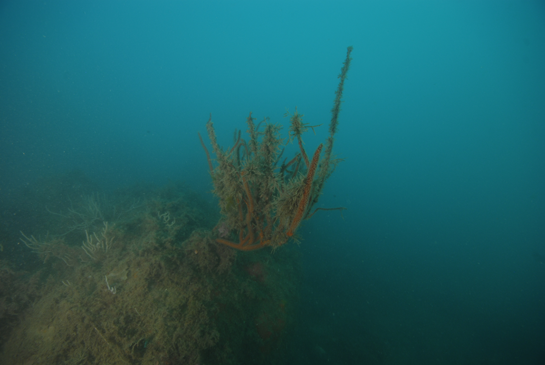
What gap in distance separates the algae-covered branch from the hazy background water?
4.09 m

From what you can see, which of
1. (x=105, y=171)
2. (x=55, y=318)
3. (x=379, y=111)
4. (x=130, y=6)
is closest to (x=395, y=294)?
(x=55, y=318)

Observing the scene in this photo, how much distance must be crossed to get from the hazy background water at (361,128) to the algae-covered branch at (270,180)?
13.4 feet

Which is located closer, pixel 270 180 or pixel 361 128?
pixel 270 180

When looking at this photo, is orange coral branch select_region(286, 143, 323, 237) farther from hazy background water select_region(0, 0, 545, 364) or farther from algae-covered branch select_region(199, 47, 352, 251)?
hazy background water select_region(0, 0, 545, 364)

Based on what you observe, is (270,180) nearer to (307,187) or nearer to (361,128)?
(307,187)

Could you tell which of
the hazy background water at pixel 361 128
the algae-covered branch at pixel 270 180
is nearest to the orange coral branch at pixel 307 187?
the algae-covered branch at pixel 270 180

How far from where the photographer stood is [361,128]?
8262cm

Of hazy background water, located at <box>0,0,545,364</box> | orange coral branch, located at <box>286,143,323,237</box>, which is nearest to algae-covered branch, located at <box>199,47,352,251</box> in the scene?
orange coral branch, located at <box>286,143,323,237</box>

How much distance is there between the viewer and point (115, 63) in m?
97.9

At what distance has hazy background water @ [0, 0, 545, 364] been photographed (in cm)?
956

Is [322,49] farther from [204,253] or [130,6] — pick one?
[204,253]

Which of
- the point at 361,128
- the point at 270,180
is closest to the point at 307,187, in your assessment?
the point at 270,180

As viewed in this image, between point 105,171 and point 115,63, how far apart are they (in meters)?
115

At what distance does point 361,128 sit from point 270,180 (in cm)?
9101
